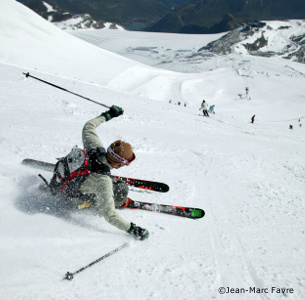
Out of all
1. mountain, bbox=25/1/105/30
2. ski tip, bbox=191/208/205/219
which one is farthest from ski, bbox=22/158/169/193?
mountain, bbox=25/1/105/30

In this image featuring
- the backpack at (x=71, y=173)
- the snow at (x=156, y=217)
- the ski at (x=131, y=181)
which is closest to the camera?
the snow at (x=156, y=217)

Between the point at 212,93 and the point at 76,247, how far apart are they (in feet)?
128

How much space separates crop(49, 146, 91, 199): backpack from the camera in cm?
357

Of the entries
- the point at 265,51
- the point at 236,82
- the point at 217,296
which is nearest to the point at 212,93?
the point at 236,82

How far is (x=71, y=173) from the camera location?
144 inches

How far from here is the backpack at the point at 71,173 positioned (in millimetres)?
3574

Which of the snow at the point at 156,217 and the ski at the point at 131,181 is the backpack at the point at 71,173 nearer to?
the snow at the point at 156,217

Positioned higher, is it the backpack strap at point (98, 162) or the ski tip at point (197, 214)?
the backpack strap at point (98, 162)

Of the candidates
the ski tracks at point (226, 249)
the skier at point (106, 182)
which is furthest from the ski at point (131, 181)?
the skier at point (106, 182)

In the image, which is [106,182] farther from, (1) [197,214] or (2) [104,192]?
(1) [197,214]

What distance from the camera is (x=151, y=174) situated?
19.7 feet

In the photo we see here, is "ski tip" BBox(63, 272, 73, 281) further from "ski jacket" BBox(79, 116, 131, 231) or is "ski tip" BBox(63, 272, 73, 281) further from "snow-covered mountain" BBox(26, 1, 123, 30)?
"snow-covered mountain" BBox(26, 1, 123, 30)

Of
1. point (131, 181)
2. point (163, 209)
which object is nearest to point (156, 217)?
point (163, 209)

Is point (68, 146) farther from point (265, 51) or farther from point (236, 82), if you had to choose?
point (265, 51)
